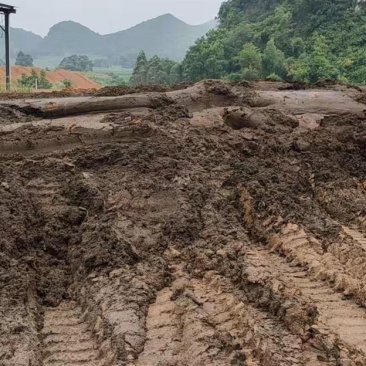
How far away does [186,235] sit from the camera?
4391mm

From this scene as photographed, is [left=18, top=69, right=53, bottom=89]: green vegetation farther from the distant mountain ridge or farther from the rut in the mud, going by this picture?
the distant mountain ridge

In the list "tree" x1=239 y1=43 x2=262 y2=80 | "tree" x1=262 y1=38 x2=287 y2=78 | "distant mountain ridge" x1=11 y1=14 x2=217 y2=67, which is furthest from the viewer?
"distant mountain ridge" x1=11 y1=14 x2=217 y2=67

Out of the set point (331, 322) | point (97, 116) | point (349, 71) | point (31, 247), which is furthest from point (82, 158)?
point (349, 71)

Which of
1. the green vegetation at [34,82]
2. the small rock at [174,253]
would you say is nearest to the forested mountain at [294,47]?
the green vegetation at [34,82]

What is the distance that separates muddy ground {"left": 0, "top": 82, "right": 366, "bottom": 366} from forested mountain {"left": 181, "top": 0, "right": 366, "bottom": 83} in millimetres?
19693

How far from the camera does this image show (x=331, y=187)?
5.62 metres

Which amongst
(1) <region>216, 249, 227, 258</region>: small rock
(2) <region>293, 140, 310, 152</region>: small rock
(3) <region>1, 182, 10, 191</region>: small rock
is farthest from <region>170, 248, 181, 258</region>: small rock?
(2) <region>293, 140, 310, 152</region>: small rock

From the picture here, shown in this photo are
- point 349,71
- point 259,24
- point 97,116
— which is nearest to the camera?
point 97,116

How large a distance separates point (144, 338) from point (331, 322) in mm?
1081

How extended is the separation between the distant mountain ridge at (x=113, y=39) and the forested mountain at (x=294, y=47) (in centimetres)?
9213

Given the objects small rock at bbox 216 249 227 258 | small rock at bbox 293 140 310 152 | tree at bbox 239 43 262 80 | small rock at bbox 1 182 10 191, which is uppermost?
tree at bbox 239 43 262 80

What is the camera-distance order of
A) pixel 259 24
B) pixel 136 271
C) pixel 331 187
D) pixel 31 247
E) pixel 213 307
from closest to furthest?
pixel 213 307 → pixel 136 271 → pixel 31 247 → pixel 331 187 → pixel 259 24

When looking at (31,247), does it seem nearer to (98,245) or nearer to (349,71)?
(98,245)

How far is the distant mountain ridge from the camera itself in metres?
130
